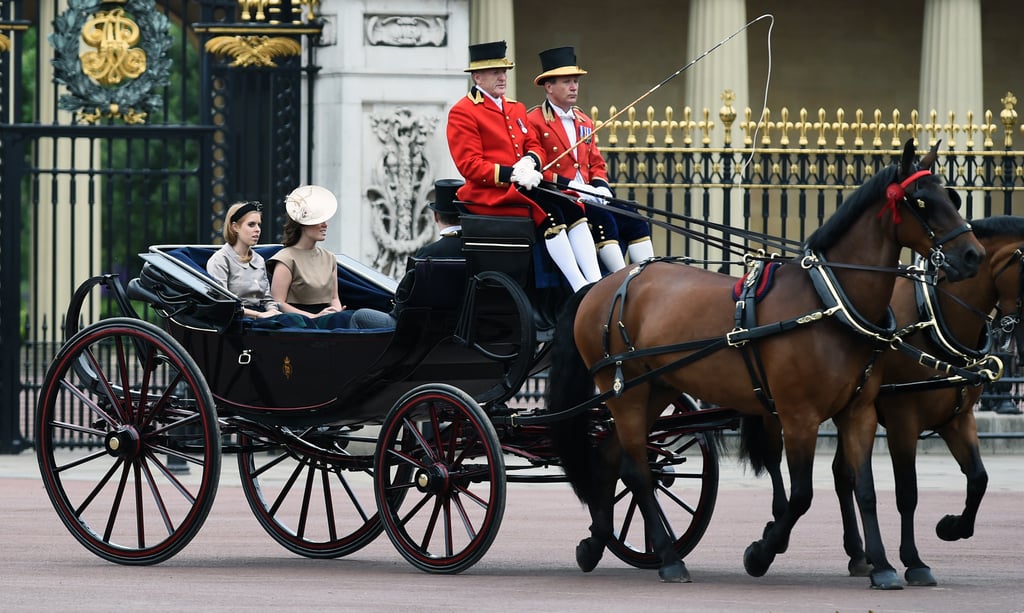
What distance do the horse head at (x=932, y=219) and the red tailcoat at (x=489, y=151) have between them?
6.56ft

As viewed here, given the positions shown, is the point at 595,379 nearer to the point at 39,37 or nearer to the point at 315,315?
the point at 315,315

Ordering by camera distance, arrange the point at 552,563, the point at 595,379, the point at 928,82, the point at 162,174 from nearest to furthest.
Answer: the point at 595,379, the point at 552,563, the point at 162,174, the point at 928,82

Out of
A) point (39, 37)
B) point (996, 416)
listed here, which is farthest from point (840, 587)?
point (39, 37)

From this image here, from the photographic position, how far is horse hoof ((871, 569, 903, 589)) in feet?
27.8

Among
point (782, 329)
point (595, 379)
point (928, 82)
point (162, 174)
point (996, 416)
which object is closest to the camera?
point (782, 329)

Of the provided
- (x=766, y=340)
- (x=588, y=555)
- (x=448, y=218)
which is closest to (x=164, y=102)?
(x=448, y=218)

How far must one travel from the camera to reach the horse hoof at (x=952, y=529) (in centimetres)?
947

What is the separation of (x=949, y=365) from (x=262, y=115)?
25.2ft

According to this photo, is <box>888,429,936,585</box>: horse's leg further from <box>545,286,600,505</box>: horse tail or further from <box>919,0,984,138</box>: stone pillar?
<box>919,0,984,138</box>: stone pillar

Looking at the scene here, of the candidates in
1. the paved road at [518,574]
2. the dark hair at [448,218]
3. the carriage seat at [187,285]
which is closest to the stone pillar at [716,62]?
the paved road at [518,574]

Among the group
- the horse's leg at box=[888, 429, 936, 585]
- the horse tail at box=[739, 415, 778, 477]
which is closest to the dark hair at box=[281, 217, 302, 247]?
the horse tail at box=[739, 415, 778, 477]

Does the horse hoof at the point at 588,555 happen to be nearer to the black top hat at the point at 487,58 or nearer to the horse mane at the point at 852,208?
the horse mane at the point at 852,208

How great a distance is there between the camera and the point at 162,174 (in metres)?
15.1

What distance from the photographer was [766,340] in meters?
8.64
